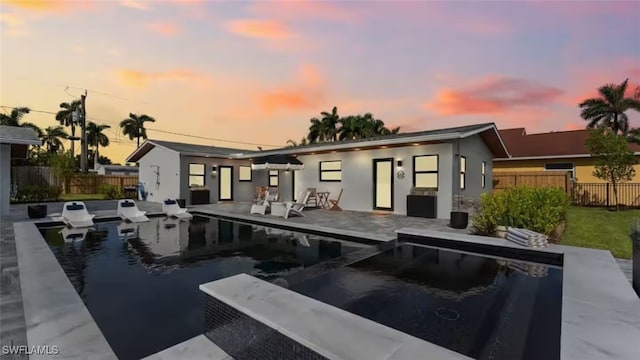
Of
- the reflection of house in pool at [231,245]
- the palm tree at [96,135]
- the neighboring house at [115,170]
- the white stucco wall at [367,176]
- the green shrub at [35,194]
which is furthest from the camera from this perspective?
the palm tree at [96,135]

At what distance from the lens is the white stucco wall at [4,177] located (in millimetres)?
10445

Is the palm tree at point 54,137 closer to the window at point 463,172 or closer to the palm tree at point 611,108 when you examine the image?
the window at point 463,172

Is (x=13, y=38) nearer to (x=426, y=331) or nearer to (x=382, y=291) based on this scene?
(x=382, y=291)

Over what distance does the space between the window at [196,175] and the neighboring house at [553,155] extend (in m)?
16.0

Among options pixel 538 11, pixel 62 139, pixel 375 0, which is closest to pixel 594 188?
pixel 538 11

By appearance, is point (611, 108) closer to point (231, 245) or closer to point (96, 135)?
point (231, 245)

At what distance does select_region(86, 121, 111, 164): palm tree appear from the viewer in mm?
37625

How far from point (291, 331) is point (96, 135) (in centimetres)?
4568

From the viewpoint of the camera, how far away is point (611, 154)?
12672 millimetres

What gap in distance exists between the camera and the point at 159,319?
3400 millimetres

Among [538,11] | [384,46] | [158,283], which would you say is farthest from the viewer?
[384,46]

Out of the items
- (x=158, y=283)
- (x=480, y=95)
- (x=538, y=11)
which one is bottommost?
(x=158, y=283)

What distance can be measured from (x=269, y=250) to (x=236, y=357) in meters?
4.14

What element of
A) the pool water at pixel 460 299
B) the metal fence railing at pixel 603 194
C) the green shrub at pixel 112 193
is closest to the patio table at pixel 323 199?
the pool water at pixel 460 299
